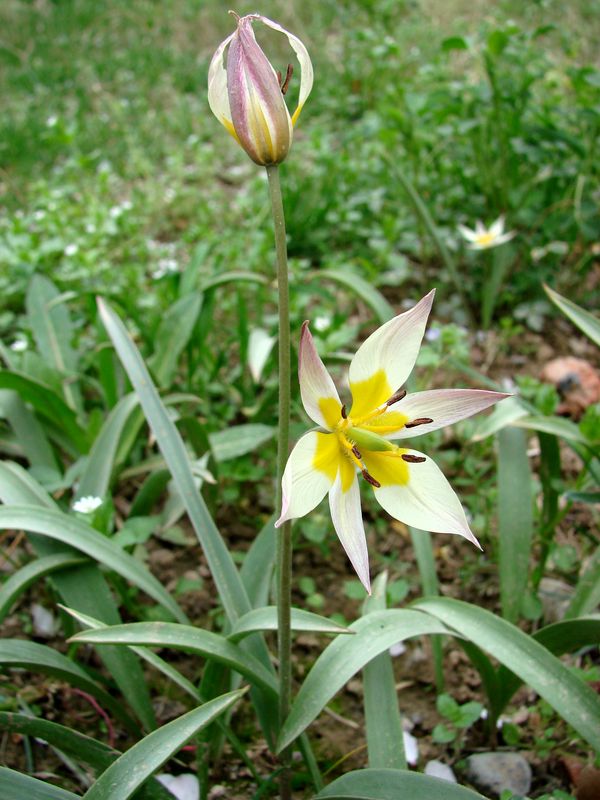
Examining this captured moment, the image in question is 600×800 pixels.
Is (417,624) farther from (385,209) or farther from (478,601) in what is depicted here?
(385,209)

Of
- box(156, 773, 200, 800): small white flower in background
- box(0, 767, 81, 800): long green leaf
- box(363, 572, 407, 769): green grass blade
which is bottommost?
box(156, 773, 200, 800): small white flower in background

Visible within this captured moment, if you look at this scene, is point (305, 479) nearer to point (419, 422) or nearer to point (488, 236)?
point (419, 422)

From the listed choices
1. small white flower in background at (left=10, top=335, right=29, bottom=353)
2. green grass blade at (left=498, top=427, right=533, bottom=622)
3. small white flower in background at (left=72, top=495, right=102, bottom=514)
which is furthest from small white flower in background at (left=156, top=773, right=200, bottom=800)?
small white flower in background at (left=10, top=335, right=29, bottom=353)

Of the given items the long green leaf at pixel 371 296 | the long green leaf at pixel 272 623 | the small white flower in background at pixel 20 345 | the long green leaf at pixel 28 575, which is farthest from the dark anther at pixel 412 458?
the small white flower in background at pixel 20 345

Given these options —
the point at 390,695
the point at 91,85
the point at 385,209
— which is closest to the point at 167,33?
the point at 91,85

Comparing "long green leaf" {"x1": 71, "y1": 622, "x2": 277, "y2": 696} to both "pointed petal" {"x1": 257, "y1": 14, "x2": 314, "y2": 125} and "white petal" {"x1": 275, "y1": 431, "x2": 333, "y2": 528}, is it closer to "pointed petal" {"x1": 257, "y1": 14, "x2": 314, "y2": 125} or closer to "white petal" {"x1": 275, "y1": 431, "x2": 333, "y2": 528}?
"white petal" {"x1": 275, "y1": 431, "x2": 333, "y2": 528}

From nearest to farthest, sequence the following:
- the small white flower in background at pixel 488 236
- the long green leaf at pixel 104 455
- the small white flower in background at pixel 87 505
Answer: the small white flower in background at pixel 87 505 < the long green leaf at pixel 104 455 < the small white flower in background at pixel 488 236

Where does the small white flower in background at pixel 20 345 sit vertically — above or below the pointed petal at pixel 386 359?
below

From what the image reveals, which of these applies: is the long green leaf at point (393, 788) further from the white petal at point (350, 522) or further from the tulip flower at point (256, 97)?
the tulip flower at point (256, 97)
